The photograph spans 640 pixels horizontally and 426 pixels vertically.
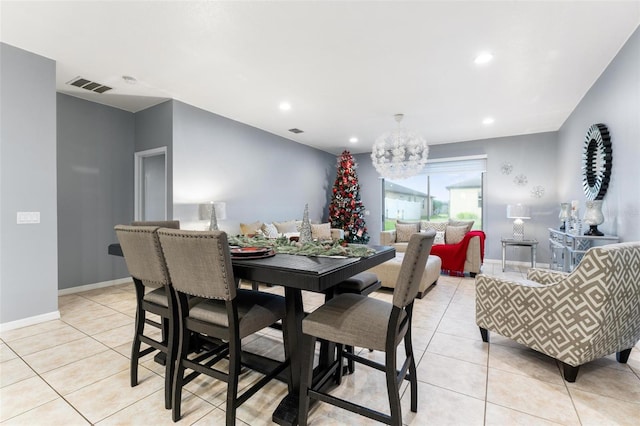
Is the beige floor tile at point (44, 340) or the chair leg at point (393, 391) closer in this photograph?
the chair leg at point (393, 391)

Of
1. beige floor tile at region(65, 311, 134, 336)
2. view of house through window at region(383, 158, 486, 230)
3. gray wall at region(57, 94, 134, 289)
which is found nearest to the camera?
beige floor tile at region(65, 311, 134, 336)

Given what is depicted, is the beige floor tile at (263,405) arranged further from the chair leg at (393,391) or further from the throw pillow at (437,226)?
the throw pillow at (437,226)

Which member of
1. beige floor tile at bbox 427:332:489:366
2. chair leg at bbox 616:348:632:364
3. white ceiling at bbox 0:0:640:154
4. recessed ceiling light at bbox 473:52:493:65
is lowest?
beige floor tile at bbox 427:332:489:366

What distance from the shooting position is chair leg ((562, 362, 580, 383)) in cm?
195

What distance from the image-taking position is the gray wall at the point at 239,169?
429 cm

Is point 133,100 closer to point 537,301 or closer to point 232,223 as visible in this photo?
point 232,223

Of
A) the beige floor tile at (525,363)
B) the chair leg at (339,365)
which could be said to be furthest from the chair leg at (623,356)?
the chair leg at (339,365)

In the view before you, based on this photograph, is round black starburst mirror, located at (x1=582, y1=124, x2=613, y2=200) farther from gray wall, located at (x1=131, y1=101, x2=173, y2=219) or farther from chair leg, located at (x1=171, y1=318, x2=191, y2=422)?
gray wall, located at (x1=131, y1=101, x2=173, y2=219)

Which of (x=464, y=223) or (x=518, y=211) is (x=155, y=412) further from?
(x=518, y=211)

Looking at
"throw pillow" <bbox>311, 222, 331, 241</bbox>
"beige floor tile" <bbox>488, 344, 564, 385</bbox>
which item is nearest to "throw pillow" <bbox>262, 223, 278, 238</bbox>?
"throw pillow" <bbox>311, 222, 331, 241</bbox>

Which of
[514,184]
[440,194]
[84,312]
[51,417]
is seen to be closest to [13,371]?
[51,417]

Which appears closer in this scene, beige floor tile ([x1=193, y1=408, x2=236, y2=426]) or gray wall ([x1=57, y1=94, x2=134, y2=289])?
beige floor tile ([x1=193, y1=408, x2=236, y2=426])

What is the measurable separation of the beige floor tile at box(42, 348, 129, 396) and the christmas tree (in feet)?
17.5

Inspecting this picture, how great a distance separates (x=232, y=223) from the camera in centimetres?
500
